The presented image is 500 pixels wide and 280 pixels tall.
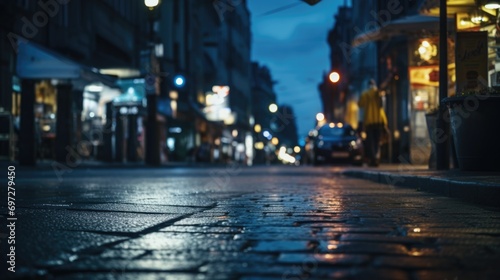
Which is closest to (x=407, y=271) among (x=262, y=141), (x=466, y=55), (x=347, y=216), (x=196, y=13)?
(x=347, y=216)

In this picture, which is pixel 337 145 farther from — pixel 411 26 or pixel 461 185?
→ pixel 461 185

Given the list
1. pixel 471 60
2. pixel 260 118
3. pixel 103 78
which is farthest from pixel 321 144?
pixel 260 118

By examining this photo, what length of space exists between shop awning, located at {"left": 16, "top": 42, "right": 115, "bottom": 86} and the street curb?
11.2m


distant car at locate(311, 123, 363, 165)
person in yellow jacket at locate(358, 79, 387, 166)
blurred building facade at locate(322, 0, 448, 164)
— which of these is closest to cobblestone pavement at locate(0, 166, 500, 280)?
blurred building facade at locate(322, 0, 448, 164)

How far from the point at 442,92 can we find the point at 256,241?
29.0ft

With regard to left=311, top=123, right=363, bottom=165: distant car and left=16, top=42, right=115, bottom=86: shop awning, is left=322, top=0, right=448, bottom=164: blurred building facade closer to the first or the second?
left=311, top=123, right=363, bottom=165: distant car

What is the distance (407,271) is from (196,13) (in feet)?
181

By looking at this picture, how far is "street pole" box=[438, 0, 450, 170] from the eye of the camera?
1210 cm

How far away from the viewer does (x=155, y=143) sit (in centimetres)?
2845

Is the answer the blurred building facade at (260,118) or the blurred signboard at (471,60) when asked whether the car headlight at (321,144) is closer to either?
the blurred signboard at (471,60)

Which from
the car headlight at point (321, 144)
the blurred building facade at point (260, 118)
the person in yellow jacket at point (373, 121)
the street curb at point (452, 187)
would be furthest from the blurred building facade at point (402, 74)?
the blurred building facade at point (260, 118)

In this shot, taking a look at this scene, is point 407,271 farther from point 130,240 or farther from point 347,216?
point 347,216

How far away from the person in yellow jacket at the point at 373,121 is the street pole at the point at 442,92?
7707 mm

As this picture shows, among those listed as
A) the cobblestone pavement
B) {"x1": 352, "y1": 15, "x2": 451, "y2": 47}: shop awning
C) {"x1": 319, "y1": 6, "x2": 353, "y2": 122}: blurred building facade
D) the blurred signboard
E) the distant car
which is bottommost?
the cobblestone pavement
